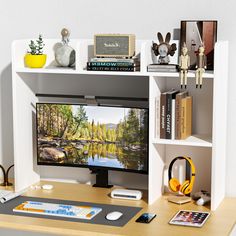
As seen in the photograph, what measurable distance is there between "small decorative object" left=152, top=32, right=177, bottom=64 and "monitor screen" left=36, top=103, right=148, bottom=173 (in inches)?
9.8

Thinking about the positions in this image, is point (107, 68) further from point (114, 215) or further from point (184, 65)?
point (114, 215)

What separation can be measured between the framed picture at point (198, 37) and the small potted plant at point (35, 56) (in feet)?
2.19

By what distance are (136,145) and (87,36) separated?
59 cm

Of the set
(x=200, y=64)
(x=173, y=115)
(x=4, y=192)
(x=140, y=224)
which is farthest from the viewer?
(x=4, y=192)

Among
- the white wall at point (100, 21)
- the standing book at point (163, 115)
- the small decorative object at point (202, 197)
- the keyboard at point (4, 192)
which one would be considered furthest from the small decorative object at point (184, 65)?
the keyboard at point (4, 192)

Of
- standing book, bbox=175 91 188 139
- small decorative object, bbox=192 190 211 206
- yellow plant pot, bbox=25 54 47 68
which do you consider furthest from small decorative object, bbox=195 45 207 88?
yellow plant pot, bbox=25 54 47 68

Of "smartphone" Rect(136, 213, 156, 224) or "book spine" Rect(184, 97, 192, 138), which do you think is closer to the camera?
"smartphone" Rect(136, 213, 156, 224)

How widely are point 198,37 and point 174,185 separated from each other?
677 millimetres

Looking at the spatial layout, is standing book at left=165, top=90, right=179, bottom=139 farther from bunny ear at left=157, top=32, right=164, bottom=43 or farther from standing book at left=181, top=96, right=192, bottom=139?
bunny ear at left=157, top=32, right=164, bottom=43

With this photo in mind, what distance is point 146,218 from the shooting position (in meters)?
2.57

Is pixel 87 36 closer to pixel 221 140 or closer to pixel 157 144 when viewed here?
pixel 157 144

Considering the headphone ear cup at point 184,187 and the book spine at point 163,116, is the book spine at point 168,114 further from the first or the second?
the headphone ear cup at point 184,187

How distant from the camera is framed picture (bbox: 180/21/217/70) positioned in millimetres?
2791

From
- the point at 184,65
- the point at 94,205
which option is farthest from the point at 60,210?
the point at 184,65
